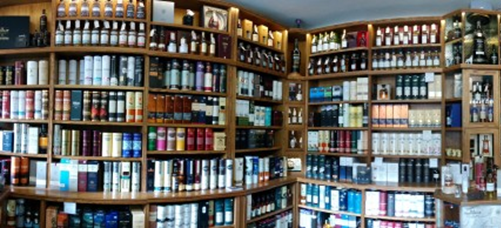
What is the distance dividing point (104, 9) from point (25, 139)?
148 centimetres

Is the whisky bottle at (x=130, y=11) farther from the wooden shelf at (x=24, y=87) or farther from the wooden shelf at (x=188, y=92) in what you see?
the wooden shelf at (x=24, y=87)

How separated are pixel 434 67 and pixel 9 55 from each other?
475cm

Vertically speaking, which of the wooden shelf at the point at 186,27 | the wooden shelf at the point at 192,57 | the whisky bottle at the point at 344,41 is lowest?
the wooden shelf at the point at 192,57

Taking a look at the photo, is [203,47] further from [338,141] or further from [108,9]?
[338,141]

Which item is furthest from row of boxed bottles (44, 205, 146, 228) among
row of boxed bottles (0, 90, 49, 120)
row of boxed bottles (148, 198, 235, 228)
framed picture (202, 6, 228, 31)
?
framed picture (202, 6, 228, 31)

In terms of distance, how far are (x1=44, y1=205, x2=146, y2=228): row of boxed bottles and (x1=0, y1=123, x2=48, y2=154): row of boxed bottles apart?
2.17 ft

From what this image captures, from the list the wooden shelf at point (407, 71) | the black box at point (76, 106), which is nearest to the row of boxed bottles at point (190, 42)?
the black box at point (76, 106)

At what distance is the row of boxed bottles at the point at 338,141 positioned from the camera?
4.80m

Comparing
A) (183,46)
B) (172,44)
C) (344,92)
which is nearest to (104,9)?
(172,44)

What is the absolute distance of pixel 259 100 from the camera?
15.3 ft

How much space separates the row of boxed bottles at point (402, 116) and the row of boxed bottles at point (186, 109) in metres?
1.99

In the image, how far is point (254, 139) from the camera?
4.55 metres

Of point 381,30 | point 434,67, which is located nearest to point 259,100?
point 381,30

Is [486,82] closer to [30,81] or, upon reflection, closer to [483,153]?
[483,153]
